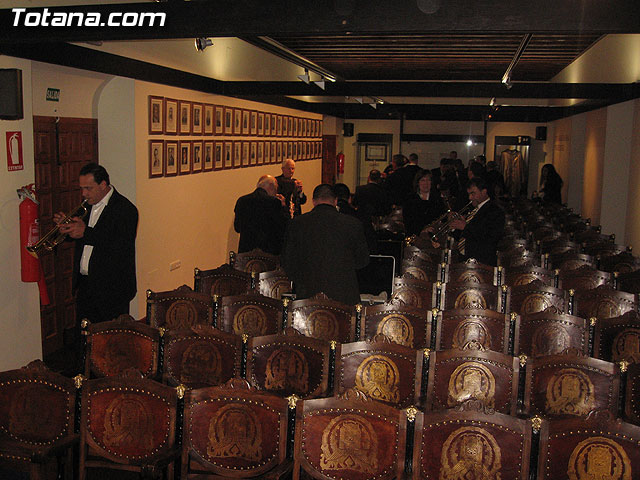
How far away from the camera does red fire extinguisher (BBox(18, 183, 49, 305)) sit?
242 inches

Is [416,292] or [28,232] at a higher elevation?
[28,232]

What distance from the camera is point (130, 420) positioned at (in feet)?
11.9

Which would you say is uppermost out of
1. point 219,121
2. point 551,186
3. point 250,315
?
point 219,121

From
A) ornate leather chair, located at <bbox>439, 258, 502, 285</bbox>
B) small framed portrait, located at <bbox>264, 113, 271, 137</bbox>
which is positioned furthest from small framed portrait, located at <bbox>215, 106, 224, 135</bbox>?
ornate leather chair, located at <bbox>439, 258, 502, 285</bbox>

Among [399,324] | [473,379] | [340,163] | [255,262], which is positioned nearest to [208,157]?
[255,262]

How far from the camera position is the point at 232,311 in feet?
17.6

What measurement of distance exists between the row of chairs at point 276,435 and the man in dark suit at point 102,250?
182cm

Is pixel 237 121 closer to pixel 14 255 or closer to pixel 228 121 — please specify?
pixel 228 121

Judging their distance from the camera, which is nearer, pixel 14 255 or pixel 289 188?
pixel 14 255

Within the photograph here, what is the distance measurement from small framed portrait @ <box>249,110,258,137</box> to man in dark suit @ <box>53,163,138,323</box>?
325 inches

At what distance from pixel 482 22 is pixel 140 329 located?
2.77m

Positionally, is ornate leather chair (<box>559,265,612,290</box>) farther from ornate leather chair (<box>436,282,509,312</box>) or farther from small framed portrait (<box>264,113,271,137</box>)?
small framed portrait (<box>264,113,271,137</box>)

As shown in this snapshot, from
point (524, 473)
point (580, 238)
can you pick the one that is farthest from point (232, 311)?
point (580, 238)

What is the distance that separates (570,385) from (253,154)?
10.6 meters
